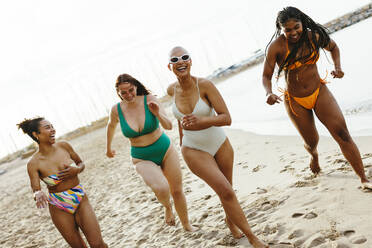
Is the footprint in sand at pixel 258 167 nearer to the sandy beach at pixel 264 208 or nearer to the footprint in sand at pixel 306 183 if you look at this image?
the sandy beach at pixel 264 208

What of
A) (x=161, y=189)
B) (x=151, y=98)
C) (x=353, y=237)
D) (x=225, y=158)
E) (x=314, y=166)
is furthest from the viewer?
(x=314, y=166)

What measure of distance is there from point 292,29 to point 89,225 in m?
2.98

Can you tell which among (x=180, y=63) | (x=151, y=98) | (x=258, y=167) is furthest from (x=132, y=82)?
(x=258, y=167)

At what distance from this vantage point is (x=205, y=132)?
3074 millimetres

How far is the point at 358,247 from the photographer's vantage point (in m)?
2.51

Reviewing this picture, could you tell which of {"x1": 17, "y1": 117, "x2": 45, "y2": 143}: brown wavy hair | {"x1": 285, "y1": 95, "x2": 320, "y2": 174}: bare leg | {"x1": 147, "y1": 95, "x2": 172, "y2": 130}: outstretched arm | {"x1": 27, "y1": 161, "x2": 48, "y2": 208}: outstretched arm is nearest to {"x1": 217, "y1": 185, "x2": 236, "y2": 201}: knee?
{"x1": 147, "y1": 95, "x2": 172, "y2": 130}: outstretched arm

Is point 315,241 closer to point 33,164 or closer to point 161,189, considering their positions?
point 161,189

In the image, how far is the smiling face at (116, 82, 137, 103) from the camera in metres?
3.85

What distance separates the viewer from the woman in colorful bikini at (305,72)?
3.35 metres

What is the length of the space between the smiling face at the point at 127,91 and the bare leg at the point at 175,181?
0.81 metres

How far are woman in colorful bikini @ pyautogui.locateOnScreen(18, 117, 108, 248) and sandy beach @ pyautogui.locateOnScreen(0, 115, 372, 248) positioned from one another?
1.06 metres

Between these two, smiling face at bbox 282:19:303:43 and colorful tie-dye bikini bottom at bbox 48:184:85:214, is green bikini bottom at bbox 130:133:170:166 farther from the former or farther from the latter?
smiling face at bbox 282:19:303:43

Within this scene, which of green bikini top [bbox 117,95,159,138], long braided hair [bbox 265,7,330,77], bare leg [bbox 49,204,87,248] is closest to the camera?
long braided hair [bbox 265,7,330,77]

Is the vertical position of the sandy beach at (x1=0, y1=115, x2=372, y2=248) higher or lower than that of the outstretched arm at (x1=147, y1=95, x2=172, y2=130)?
lower
